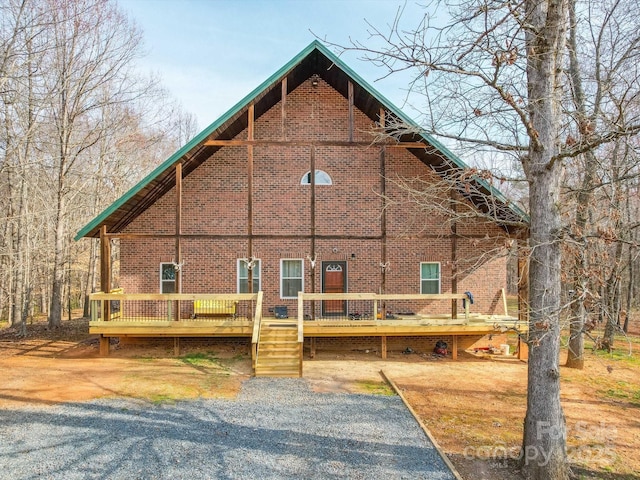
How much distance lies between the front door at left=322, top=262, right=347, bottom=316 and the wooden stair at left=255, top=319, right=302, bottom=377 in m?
1.92

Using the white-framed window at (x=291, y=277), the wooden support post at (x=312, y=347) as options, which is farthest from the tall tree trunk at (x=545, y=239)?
the white-framed window at (x=291, y=277)

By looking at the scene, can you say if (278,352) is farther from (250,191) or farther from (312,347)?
(250,191)

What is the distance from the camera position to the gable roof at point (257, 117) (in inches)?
454

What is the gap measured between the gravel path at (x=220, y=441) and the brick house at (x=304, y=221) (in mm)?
5505

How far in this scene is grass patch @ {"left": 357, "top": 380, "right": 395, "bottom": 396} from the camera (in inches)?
358

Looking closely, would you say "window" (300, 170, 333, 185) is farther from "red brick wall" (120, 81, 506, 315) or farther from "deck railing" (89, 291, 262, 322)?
"deck railing" (89, 291, 262, 322)

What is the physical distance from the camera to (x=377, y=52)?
18.7 feet

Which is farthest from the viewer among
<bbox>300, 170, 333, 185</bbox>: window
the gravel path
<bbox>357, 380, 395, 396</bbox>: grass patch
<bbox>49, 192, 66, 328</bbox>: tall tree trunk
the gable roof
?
<bbox>49, 192, 66, 328</bbox>: tall tree trunk

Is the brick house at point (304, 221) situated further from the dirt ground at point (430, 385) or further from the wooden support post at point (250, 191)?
the dirt ground at point (430, 385)

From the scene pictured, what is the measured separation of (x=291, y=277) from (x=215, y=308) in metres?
2.58

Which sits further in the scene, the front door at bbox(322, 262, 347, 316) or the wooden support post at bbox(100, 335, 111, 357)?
the front door at bbox(322, 262, 347, 316)

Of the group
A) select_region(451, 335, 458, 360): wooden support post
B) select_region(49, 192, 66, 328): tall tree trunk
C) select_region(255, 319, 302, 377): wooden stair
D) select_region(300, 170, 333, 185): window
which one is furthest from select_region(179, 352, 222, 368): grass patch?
select_region(49, 192, 66, 328): tall tree trunk

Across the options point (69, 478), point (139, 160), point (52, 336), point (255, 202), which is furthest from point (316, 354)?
point (139, 160)

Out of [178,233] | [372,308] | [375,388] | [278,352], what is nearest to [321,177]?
[372,308]
